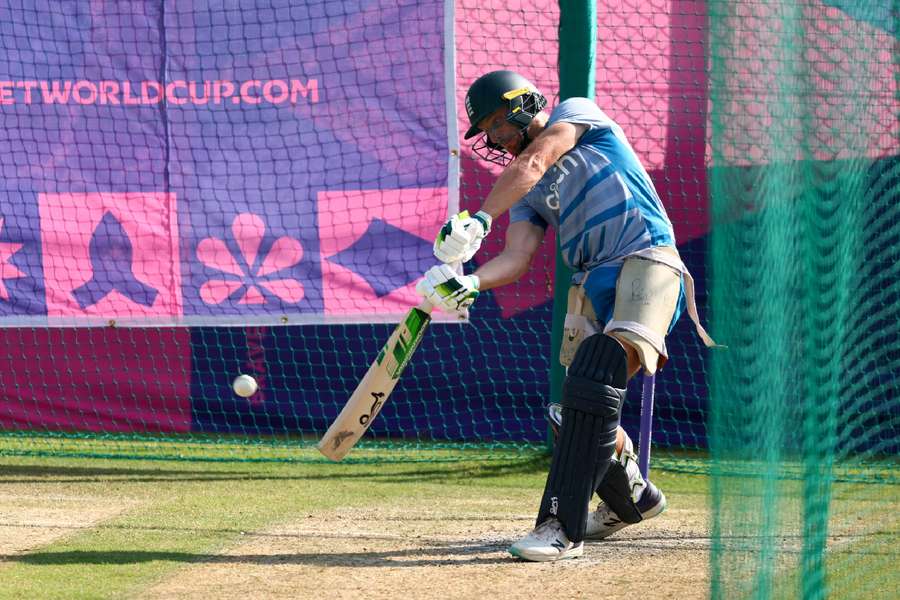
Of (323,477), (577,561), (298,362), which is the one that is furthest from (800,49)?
(298,362)

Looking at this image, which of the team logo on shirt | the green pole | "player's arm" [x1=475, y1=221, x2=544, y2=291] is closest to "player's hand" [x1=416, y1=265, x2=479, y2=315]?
"player's arm" [x1=475, y1=221, x2=544, y2=291]

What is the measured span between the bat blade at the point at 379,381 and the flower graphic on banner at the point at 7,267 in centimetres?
330

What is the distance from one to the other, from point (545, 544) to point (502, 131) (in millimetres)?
1535

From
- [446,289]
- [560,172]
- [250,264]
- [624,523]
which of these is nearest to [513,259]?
[560,172]

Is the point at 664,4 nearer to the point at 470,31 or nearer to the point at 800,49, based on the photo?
the point at 470,31

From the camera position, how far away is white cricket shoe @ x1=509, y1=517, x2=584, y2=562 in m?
4.16

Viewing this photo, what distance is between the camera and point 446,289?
4.12 meters

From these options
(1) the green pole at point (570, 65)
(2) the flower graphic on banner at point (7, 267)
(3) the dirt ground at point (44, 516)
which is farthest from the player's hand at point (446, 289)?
(2) the flower graphic on banner at point (7, 267)

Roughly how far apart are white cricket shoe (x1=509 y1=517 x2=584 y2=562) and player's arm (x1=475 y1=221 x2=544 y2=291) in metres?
0.91

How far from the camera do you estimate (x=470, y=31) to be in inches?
276

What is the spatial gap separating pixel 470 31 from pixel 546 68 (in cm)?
51

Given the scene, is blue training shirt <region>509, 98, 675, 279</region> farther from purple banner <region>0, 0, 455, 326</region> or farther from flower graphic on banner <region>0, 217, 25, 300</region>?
flower graphic on banner <region>0, 217, 25, 300</region>

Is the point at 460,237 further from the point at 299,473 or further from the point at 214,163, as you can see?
the point at 214,163

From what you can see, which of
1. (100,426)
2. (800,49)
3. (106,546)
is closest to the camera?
(800,49)
